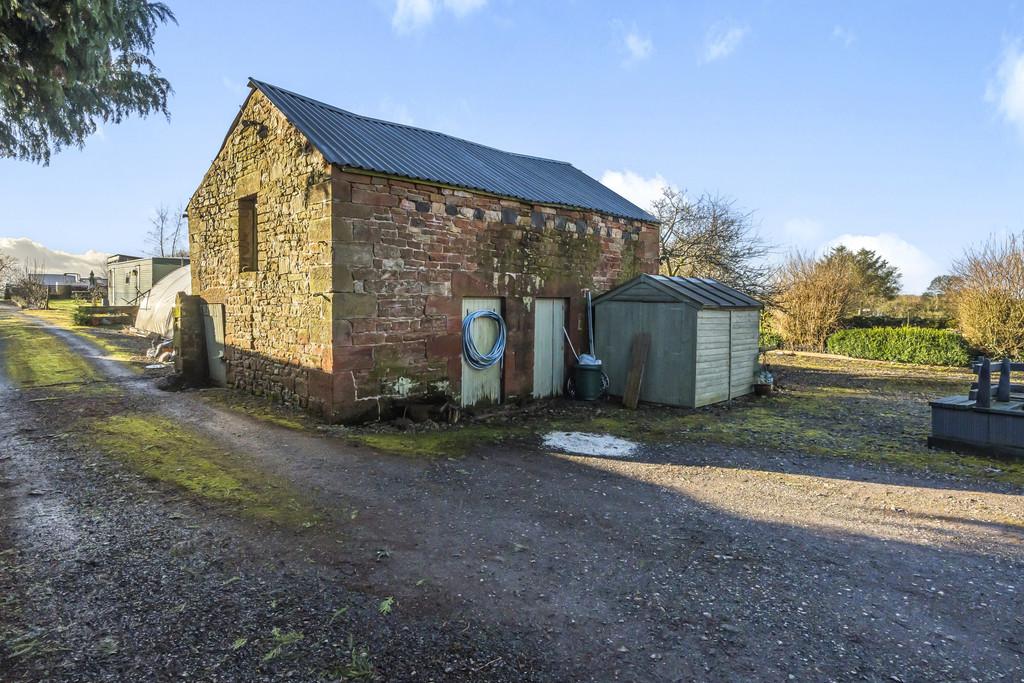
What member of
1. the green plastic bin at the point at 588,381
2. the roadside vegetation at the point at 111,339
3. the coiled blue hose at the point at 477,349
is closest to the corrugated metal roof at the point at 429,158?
the coiled blue hose at the point at 477,349

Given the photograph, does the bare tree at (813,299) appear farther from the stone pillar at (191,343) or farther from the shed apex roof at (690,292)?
the stone pillar at (191,343)

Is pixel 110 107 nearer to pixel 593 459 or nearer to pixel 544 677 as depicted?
pixel 593 459

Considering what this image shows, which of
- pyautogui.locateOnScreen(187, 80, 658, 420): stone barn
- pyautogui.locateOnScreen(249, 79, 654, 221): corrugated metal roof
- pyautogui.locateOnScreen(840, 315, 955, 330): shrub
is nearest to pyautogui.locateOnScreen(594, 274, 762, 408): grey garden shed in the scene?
pyautogui.locateOnScreen(187, 80, 658, 420): stone barn

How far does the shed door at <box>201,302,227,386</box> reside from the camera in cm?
1206

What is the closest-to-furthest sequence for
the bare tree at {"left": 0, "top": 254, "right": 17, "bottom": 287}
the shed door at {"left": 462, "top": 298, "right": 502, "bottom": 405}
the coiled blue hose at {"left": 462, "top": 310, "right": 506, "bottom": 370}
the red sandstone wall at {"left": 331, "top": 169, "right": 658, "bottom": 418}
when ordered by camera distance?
1. the red sandstone wall at {"left": 331, "top": 169, "right": 658, "bottom": 418}
2. the coiled blue hose at {"left": 462, "top": 310, "right": 506, "bottom": 370}
3. the shed door at {"left": 462, "top": 298, "right": 502, "bottom": 405}
4. the bare tree at {"left": 0, "top": 254, "right": 17, "bottom": 287}

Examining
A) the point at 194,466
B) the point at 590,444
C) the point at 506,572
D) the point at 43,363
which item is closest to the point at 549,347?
the point at 590,444

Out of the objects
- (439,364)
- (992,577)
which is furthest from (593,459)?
(992,577)

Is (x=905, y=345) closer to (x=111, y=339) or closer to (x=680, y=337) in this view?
(x=680, y=337)

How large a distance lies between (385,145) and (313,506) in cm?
710

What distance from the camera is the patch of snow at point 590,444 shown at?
766 cm

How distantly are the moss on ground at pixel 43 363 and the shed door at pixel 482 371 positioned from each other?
769 centimetres

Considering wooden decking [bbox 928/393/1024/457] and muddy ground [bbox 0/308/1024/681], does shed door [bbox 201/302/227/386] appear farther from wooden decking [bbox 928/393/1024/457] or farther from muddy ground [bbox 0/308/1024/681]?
wooden decking [bbox 928/393/1024/457]

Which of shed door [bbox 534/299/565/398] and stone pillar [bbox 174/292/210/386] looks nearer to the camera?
shed door [bbox 534/299/565/398]

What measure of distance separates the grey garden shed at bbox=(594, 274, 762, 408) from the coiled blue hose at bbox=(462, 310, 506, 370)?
258 cm
